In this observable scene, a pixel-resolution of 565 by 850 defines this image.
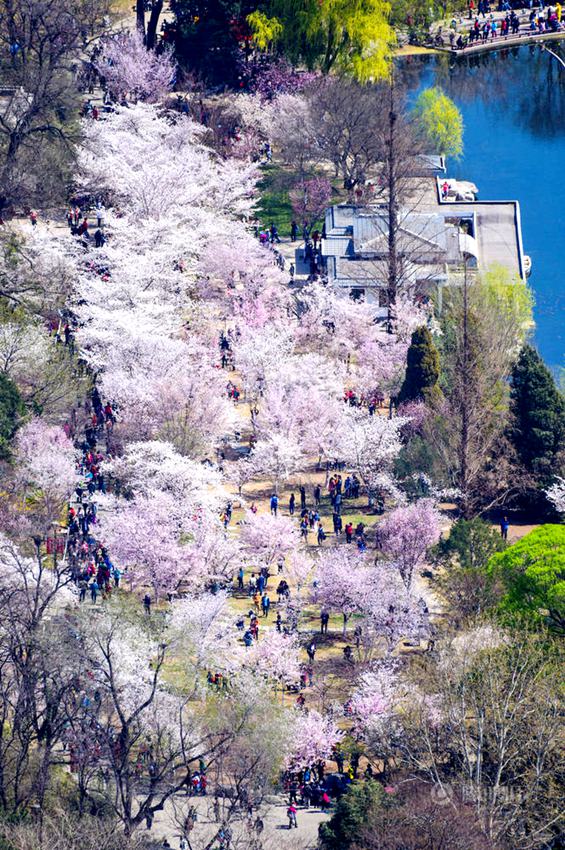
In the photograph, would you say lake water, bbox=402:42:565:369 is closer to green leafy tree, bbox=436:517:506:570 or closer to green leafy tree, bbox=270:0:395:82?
green leafy tree, bbox=270:0:395:82

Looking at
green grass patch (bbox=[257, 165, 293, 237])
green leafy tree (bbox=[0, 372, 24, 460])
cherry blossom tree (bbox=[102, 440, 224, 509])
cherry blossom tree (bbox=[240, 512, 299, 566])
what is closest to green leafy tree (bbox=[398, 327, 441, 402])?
cherry blossom tree (bbox=[102, 440, 224, 509])

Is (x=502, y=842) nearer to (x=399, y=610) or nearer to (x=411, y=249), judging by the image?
(x=399, y=610)

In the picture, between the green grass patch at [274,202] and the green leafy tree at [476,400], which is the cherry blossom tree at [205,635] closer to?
the green leafy tree at [476,400]

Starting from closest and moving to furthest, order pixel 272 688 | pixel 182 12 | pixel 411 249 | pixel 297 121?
pixel 272 688
pixel 411 249
pixel 297 121
pixel 182 12

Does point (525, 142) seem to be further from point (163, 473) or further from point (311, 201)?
point (163, 473)

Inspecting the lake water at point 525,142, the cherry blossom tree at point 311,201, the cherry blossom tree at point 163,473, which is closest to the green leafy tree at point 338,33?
the lake water at point 525,142

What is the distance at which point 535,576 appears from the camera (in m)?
79.4

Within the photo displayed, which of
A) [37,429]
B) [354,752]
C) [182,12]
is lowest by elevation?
[354,752]

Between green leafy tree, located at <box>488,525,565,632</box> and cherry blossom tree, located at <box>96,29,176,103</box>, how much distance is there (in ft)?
192

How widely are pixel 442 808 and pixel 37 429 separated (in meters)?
31.6

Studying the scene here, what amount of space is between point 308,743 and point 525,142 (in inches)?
2889

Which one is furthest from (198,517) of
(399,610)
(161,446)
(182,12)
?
(182,12)

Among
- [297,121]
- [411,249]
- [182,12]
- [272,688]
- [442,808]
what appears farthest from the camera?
[182,12]

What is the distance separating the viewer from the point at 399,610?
3270 inches
